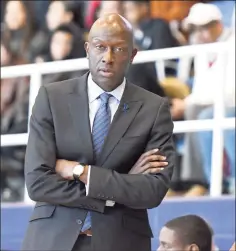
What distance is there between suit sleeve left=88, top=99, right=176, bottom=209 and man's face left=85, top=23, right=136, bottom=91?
189mm

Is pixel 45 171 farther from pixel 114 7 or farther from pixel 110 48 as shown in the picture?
pixel 114 7

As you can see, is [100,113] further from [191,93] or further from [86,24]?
[86,24]

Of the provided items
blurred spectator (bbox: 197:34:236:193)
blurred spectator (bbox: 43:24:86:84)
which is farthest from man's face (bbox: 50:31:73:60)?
blurred spectator (bbox: 197:34:236:193)

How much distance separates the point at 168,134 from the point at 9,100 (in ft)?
11.8

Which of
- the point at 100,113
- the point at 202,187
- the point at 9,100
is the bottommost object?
the point at 202,187

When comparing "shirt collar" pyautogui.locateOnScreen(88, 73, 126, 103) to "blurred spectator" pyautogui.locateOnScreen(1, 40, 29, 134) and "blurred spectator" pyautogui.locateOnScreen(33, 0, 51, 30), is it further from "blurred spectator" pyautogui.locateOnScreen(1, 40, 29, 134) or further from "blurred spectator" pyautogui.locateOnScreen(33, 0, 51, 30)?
"blurred spectator" pyautogui.locateOnScreen(33, 0, 51, 30)

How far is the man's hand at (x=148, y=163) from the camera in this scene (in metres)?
2.33

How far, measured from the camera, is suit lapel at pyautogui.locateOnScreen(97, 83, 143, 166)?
2295 mm

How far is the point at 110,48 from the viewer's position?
91.0 inches

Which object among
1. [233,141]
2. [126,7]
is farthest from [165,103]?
[126,7]

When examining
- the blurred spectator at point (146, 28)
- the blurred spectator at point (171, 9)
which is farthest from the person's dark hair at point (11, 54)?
the blurred spectator at point (171, 9)

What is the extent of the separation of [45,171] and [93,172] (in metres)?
0.16

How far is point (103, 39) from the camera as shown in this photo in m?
2.31

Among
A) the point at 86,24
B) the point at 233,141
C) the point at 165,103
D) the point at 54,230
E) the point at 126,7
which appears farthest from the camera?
the point at 86,24
